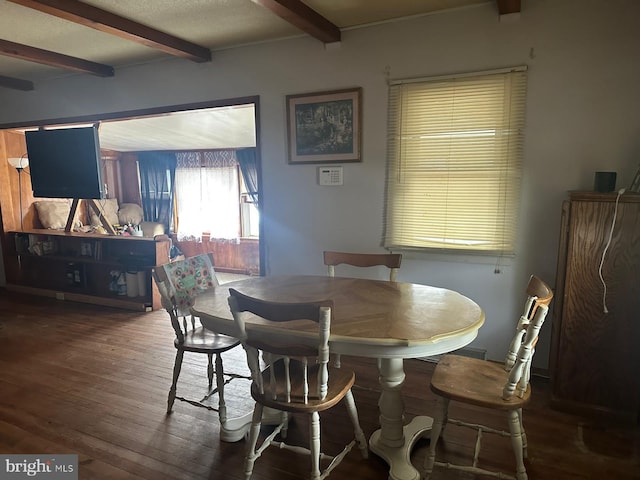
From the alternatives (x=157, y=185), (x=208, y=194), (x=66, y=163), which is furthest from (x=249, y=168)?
(x=66, y=163)

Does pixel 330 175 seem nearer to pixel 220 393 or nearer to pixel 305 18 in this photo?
pixel 305 18

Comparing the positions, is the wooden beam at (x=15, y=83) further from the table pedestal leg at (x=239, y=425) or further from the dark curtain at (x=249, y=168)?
the table pedestal leg at (x=239, y=425)

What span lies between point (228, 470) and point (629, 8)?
3.30 m

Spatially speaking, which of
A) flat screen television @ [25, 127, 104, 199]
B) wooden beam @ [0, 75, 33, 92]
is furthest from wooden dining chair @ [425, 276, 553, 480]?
wooden beam @ [0, 75, 33, 92]

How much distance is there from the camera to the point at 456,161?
9.23 ft

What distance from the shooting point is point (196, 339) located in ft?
7.76

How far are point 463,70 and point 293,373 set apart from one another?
2241 millimetres

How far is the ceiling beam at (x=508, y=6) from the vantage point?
2.43 metres

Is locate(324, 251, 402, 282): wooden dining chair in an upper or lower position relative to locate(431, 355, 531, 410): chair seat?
upper

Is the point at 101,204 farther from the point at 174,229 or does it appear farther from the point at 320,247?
the point at 320,247

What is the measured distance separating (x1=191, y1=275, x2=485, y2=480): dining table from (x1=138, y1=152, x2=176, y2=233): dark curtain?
5.88 metres

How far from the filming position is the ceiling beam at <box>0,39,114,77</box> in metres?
3.45

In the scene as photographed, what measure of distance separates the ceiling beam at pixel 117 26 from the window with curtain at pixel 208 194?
3.61 m

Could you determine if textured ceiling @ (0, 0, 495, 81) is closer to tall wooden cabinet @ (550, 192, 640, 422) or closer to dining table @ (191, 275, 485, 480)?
tall wooden cabinet @ (550, 192, 640, 422)
